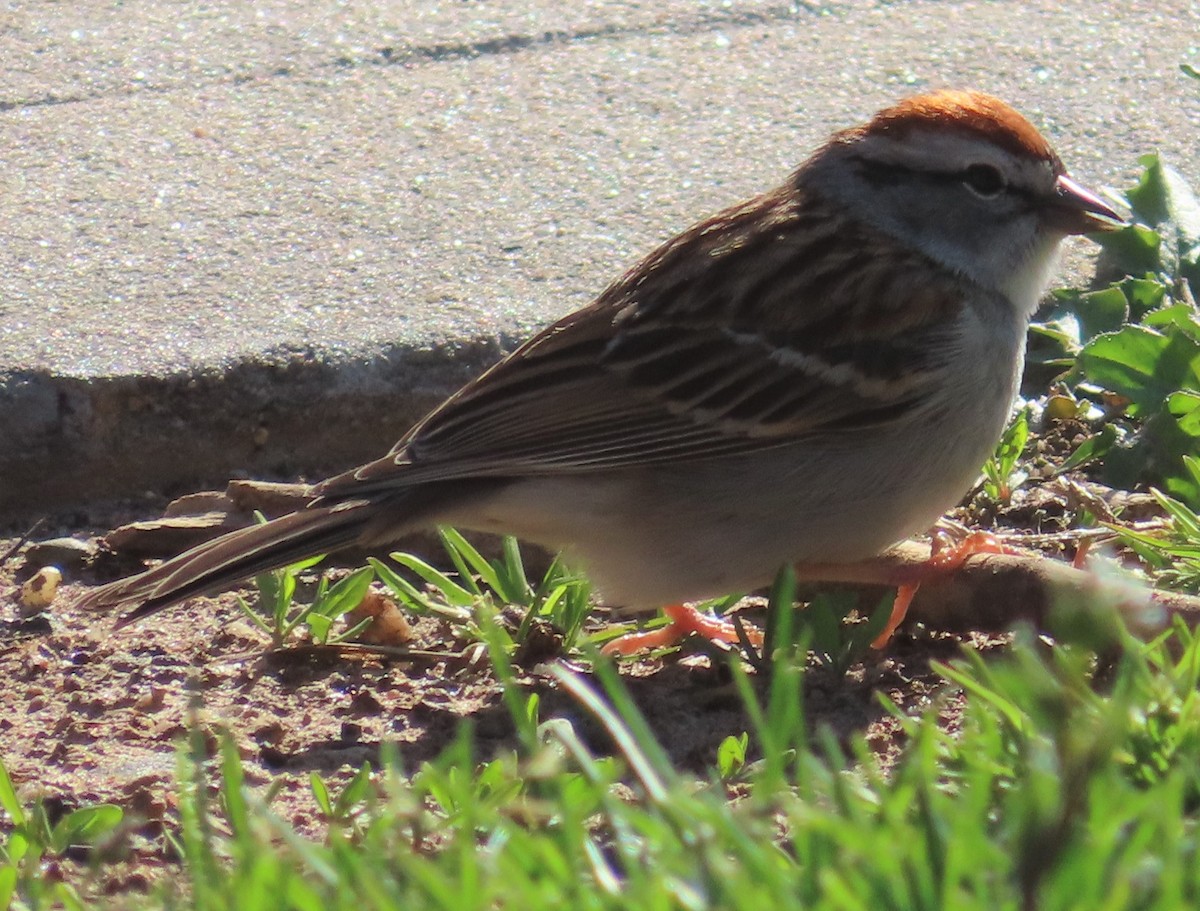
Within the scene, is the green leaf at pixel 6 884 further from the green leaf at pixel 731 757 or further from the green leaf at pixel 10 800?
the green leaf at pixel 731 757

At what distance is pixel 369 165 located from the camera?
5.39 metres

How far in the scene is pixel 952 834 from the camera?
1.82m

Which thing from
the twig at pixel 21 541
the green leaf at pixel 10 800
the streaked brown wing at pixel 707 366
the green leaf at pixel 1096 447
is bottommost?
the twig at pixel 21 541

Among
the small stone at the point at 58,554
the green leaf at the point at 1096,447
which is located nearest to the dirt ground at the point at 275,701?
the small stone at the point at 58,554

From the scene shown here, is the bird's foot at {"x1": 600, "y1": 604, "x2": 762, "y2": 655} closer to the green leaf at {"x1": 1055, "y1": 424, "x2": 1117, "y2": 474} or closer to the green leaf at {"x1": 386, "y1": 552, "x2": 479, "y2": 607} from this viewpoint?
A: the green leaf at {"x1": 386, "y1": 552, "x2": 479, "y2": 607}

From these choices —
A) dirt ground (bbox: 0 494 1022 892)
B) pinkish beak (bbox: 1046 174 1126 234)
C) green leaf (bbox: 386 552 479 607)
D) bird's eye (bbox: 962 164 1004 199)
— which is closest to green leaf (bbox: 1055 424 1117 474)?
pinkish beak (bbox: 1046 174 1126 234)

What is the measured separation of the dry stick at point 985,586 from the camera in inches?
122

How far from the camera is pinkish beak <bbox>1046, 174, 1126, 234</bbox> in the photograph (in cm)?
398

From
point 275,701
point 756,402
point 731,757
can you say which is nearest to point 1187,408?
point 756,402

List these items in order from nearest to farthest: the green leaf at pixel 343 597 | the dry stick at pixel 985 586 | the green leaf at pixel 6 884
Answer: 1. the green leaf at pixel 6 884
2. the dry stick at pixel 985 586
3. the green leaf at pixel 343 597

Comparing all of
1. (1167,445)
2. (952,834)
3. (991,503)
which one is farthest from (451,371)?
(952,834)

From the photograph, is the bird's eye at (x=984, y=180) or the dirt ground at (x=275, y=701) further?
the bird's eye at (x=984, y=180)

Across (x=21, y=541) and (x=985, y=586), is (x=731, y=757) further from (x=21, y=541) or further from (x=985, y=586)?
(x=21, y=541)

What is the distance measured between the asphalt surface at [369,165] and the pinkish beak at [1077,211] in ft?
2.36
